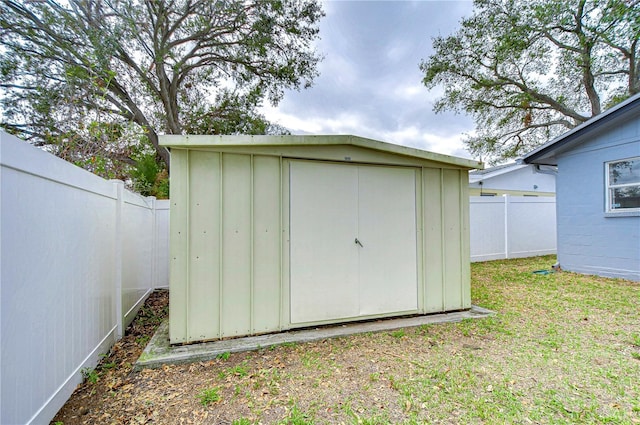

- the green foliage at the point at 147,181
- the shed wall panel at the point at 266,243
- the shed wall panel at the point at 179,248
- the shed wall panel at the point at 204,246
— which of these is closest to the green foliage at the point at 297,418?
the shed wall panel at the point at 266,243

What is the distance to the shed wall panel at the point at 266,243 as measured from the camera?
11.2 ft

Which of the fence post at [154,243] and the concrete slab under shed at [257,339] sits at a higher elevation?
the fence post at [154,243]

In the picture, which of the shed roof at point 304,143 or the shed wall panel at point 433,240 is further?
the shed wall panel at point 433,240

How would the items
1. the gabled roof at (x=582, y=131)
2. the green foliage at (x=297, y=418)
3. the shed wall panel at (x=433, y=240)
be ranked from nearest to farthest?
the green foliage at (x=297, y=418), the shed wall panel at (x=433, y=240), the gabled roof at (x=582, y=131)

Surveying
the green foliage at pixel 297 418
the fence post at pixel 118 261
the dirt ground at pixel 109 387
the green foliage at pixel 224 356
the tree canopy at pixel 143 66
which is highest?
the tree canopy at pixel 143 66

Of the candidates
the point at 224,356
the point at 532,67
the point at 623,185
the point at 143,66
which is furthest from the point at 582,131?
the point at 143,66

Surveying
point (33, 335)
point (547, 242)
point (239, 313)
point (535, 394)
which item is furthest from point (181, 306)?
point (547, 242)

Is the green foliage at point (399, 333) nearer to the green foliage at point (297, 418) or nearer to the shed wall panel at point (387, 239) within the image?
the shed wall panel at point (387, 239)

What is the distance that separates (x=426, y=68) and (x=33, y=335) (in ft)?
51.3

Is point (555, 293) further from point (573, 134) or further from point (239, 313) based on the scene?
point (239, 313)

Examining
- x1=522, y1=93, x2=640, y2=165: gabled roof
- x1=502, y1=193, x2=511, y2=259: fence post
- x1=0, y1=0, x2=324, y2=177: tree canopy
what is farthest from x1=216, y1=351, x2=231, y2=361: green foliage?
x1=502, y1=193, x2=511, y2=259: fence post

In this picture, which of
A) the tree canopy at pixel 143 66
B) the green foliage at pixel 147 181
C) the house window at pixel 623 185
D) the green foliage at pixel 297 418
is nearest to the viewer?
the green foliage at pixel 297 418

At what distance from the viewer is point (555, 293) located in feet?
17.2

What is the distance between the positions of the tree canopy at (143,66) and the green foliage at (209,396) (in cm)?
429
